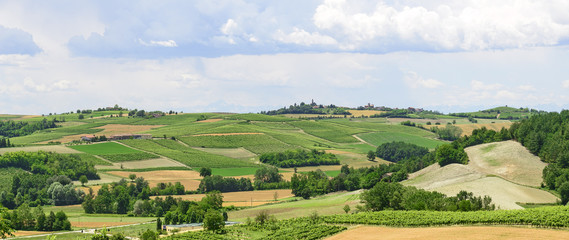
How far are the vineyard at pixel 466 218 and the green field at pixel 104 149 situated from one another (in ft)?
357

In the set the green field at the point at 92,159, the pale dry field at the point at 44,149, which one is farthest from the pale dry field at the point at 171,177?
the pale dry field at the point at 44,149

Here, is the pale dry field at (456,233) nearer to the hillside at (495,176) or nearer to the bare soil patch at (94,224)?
the hillside at (495,176)

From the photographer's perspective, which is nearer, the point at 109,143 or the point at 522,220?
the point at 522,220

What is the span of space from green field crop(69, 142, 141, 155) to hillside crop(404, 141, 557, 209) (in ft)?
294

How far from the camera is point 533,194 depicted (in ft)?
380

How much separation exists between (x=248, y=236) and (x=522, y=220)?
36.3 meters

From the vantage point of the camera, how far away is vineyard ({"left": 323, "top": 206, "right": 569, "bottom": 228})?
6869 centimetres

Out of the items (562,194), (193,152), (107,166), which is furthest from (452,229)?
(193,152)

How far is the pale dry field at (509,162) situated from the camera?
132125 mm

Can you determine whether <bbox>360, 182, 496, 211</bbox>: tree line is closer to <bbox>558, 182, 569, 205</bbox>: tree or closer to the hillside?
the hillside

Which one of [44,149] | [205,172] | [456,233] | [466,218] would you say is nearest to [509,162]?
[466,218]

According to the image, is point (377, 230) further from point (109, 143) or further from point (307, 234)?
point (109, 143)

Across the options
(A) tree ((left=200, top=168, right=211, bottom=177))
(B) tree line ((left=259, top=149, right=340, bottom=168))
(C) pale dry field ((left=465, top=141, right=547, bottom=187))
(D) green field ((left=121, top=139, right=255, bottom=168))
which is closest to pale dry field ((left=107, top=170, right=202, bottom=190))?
(A) tree ((left=200, top=168, right=211, bottom=177))

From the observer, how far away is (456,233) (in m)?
67.6
